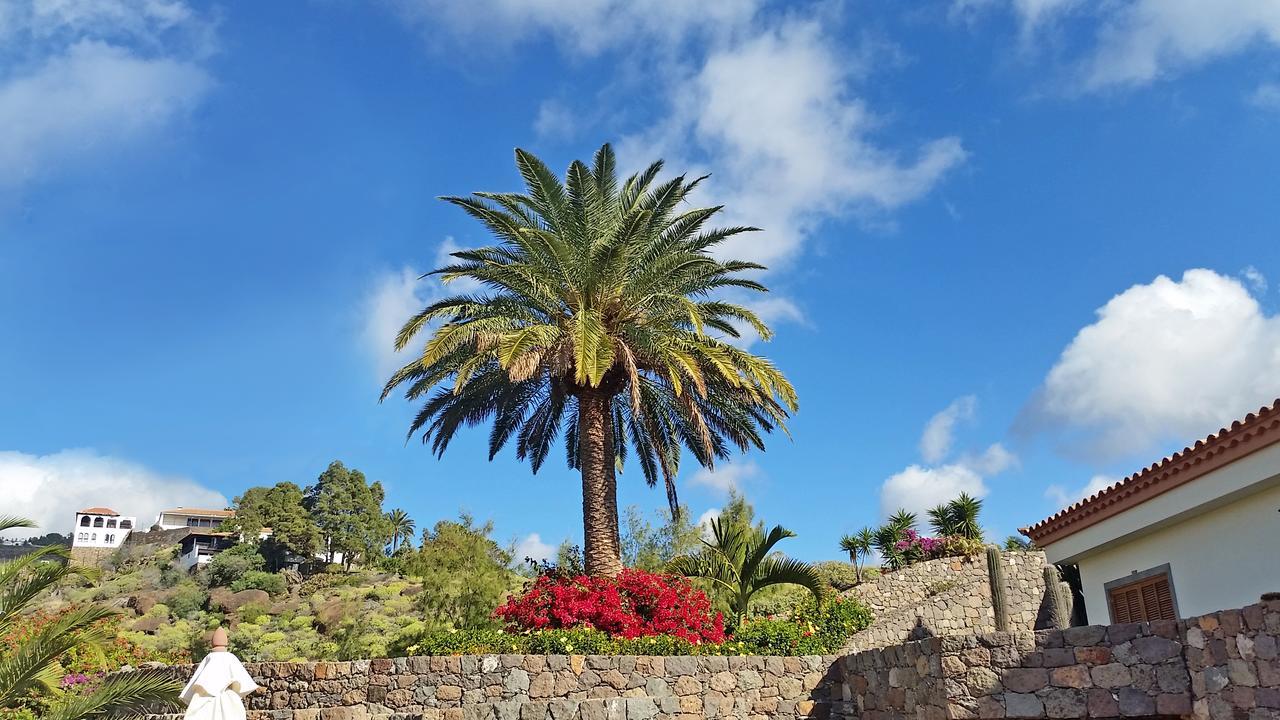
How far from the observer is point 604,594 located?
15.4 meters

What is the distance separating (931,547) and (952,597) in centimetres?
184

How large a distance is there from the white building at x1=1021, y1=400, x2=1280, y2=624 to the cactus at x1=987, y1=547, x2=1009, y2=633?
7.56 metres

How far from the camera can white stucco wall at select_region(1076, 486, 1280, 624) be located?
34.2 ft

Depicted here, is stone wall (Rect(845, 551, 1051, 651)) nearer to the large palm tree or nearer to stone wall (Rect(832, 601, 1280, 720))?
the large palm tree

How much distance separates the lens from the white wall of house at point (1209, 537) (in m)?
10.3

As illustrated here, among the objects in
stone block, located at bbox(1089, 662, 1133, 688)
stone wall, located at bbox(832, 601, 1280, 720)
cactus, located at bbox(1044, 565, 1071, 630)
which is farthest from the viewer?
cactus, located at bbox(1044, 565, 1071, 630)

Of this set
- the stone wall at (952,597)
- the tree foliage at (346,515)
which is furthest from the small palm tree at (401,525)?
the stone wall at (952,597)

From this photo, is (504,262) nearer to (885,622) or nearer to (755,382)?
(755,382)

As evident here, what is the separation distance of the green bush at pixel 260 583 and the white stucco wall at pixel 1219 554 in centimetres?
4150

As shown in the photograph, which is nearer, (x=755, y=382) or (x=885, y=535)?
(x=755, y=382)

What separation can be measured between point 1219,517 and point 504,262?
1305 cm

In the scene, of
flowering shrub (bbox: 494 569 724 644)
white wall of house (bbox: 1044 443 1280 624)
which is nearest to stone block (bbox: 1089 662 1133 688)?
white wall of house (bbox: 1044 443 1280 624)

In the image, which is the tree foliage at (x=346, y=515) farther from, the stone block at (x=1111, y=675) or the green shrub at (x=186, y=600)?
the stone block at (x=1111, y=675)

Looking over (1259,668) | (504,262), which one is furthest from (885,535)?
(1259,668)
